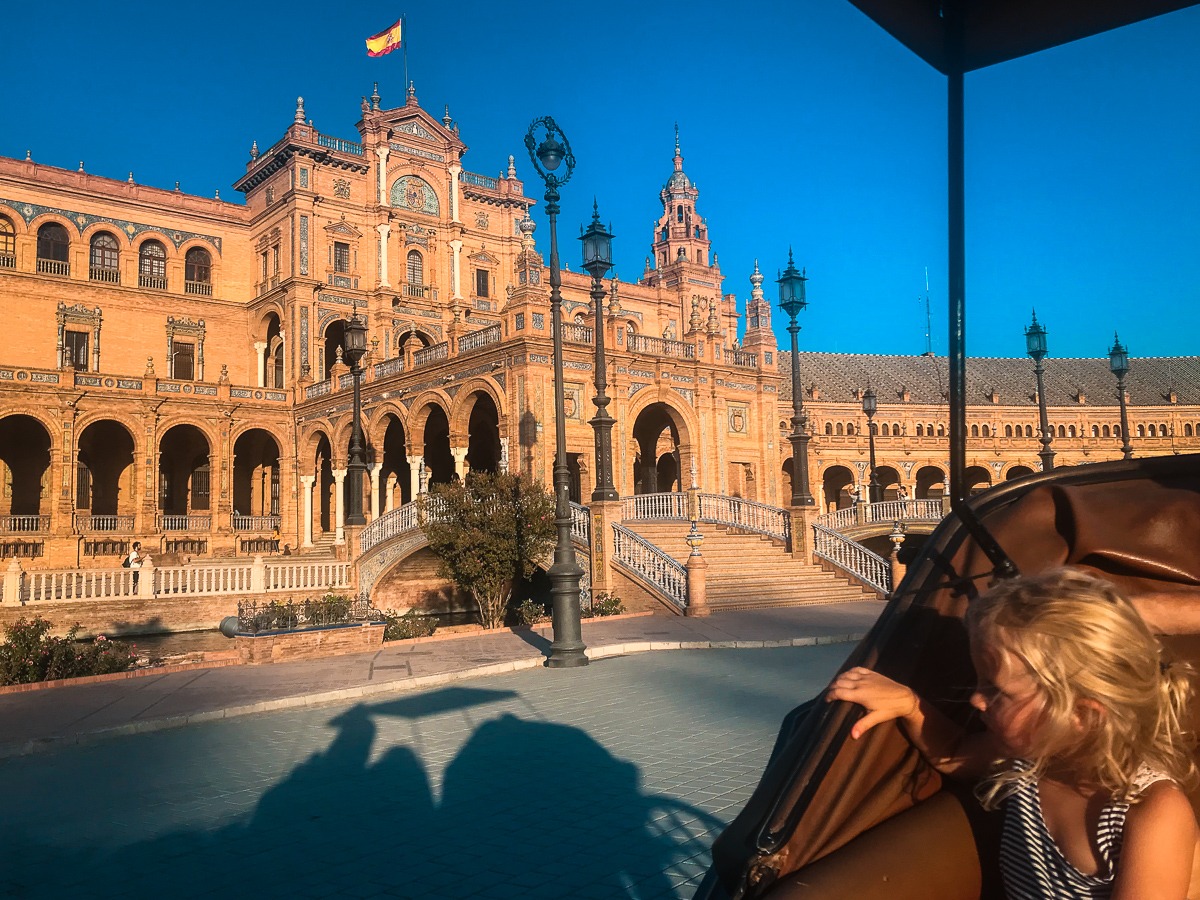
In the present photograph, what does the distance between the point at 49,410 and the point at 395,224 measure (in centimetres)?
1587

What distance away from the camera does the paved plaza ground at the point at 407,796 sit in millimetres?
4703

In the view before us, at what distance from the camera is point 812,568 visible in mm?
22281

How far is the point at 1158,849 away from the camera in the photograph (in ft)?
5.16

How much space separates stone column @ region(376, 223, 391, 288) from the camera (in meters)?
41.1

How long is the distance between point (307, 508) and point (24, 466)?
1056 cm

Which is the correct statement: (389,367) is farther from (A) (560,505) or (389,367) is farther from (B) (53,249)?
(A) (560,505)

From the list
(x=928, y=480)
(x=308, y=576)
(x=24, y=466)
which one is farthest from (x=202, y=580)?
(x=928, y=480)

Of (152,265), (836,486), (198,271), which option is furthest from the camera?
(836,486)

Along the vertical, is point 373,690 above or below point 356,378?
below

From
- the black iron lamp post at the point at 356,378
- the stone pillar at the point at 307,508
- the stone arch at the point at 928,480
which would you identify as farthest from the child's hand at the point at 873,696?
the stone arch at the point at 928,480

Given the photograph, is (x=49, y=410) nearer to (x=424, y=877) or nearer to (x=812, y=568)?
(x=812, y=568)

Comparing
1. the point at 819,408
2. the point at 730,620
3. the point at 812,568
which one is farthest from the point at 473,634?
the point at 819,408

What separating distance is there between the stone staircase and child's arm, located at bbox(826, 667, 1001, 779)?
669 inches

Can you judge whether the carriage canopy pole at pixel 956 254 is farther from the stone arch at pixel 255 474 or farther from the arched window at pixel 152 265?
the arched window at pixel 152 265
